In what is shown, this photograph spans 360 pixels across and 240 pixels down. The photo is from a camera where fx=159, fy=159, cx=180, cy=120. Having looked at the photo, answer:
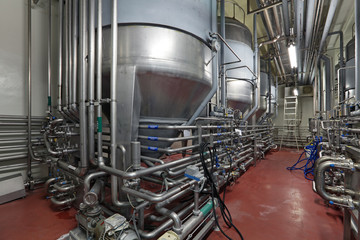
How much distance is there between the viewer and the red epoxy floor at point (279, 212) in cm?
147

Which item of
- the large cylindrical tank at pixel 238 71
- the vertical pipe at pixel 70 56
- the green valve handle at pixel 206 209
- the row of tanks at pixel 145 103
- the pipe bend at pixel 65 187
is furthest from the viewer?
the large cylindrical tank at pixel 238 71

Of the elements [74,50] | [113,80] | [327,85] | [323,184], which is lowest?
[323,184]

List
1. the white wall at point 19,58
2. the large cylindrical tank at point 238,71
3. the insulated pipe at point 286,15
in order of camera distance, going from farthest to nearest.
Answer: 1. the large cylindrical tank at point 238,71
2. the insulated pipe at point 286,15
3. the white wall at point 19,58

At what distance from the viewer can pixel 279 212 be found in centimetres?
182

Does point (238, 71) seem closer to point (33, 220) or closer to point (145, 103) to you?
point (145, 103)

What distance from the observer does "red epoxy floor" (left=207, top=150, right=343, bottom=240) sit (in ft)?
4.82

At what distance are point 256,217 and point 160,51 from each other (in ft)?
6.42

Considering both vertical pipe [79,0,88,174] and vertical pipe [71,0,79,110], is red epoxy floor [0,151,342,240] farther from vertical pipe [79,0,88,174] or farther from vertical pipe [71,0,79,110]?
vertical pipe [71,0,79,110]

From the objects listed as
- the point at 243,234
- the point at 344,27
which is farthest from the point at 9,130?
the point at 344,27

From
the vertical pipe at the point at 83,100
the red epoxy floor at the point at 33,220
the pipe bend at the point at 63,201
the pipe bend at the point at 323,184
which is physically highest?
the vertical pipe at the point at 83,100

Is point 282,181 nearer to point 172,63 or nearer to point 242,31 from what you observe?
point 172,63

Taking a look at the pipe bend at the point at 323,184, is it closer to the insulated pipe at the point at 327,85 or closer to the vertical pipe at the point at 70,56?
the vertical pipe at the point at 70,56

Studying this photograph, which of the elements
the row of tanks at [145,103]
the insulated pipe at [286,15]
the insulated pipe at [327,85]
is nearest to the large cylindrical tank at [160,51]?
the row of tanks at [145,103]

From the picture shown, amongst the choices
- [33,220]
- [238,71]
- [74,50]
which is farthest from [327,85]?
[33,220]
